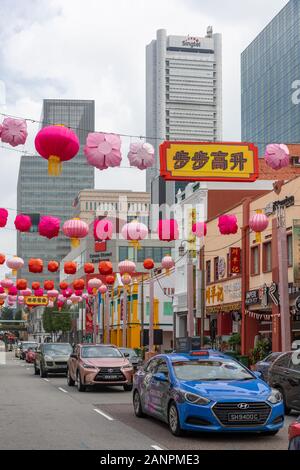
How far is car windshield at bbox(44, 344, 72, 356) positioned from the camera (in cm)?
3339

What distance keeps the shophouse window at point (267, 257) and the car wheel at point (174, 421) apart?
2475 centimetres

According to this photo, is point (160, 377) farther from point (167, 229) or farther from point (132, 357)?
point (132, 357)

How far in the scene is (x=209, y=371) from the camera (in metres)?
14.1

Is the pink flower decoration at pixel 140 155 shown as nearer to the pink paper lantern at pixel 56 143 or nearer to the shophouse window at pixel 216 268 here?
the pink paper lantern at pixel 56 143

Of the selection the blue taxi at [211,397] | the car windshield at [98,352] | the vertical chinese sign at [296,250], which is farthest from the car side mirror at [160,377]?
the vertical chinese sign at [296,250]

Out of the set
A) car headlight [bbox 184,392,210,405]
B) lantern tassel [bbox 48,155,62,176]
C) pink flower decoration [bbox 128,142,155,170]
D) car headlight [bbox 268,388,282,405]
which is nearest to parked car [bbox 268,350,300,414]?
car headlight [bbox 268,388,282,405]

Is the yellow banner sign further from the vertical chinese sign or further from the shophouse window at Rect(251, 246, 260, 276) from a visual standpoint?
the vertical chinese sign

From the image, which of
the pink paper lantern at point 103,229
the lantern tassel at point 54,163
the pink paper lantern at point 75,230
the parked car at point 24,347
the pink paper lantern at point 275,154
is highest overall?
the pink paper lantern at point 275,154

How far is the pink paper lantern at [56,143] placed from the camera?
617 inches

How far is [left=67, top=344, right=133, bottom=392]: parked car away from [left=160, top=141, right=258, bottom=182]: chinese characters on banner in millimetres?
6251

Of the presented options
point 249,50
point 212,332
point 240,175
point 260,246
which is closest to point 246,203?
point 260,246
